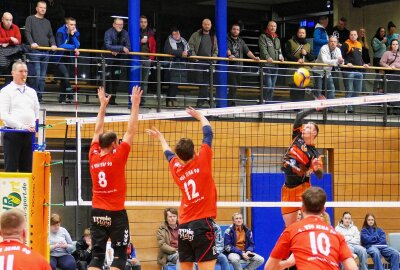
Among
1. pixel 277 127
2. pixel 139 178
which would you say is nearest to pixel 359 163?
pixel 277 127

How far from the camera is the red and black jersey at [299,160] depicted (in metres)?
12.4

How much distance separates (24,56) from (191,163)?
7.99 meters

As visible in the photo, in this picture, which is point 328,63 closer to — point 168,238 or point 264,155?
point 264,155

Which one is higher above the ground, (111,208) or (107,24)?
(107,24)

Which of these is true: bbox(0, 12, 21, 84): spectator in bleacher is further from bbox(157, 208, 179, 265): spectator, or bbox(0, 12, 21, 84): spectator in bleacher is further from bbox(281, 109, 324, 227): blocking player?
bbox(281, 109, 324, 227): blocking player

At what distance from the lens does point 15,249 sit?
7625mm

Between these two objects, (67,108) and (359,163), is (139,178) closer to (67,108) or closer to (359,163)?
(67,108)

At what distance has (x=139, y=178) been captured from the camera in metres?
18.6

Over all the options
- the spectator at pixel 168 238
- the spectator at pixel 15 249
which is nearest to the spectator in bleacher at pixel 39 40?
the spectator at pixel 168 238

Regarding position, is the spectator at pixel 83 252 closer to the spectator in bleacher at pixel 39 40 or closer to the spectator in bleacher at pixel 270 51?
the spectator in bleacher at pixel 39 40

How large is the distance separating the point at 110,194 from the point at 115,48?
8292 millimetres

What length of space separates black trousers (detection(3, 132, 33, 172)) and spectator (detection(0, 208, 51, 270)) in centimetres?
529

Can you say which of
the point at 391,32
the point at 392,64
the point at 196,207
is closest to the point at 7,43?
the point at 196,207

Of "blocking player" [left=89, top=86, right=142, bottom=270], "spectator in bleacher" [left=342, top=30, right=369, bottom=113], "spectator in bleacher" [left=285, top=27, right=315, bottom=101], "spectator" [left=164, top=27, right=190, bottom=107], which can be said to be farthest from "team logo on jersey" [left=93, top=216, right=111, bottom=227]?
"spectator in bleacher" [left=342, top=30, right=369, bottom=113]
